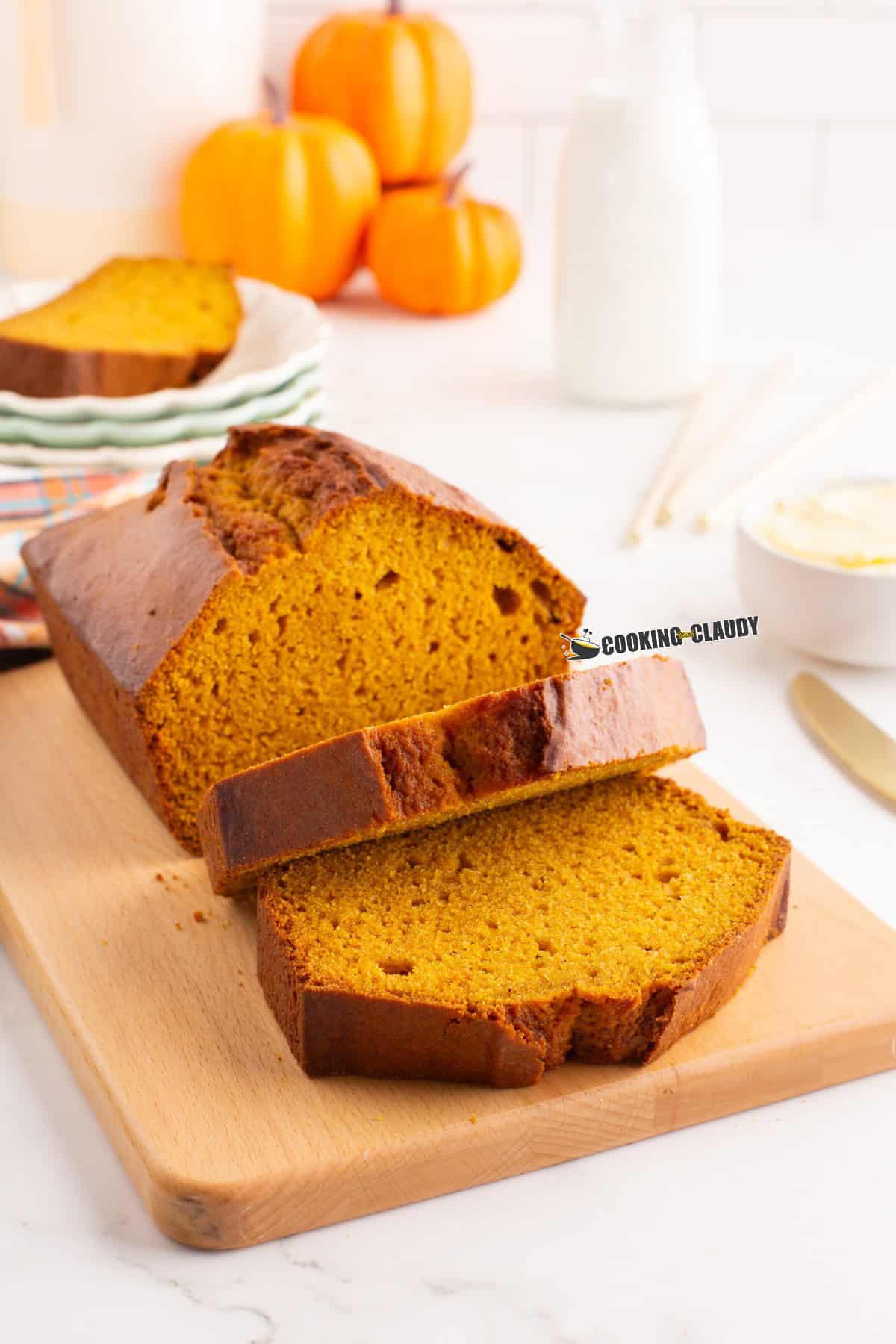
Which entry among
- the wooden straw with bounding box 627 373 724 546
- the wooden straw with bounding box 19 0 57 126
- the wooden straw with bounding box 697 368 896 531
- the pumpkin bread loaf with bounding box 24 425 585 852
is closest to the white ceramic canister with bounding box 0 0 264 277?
the wooden straw with bounding box 19 0 57 126

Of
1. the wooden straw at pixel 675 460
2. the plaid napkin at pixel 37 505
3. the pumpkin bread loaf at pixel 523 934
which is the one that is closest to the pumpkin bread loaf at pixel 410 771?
the pumpkin bread loaf at pixel 523 934

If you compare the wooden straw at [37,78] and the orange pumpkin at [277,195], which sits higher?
the wooden straw at [37,78]

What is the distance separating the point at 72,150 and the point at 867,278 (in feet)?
8.16

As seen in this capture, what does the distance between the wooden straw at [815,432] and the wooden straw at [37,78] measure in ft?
7.42

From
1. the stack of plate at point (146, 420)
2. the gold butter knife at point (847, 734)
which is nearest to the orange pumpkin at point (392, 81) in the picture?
the stack of plate at point (146, 420)

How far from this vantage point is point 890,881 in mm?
2025

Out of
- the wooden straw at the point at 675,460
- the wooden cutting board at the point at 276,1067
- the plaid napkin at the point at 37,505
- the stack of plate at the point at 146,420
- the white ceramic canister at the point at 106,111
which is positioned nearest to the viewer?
the wooden cutting board at the point at 276,1067

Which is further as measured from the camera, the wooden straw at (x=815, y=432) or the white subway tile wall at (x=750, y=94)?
the white subway tile wall at (x=750, y=94)

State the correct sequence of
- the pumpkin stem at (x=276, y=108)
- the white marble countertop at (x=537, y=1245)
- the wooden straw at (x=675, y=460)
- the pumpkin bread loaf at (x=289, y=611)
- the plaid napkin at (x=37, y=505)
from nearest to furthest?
1. the white marble countertop at (x=537, y=1245)
2. the pumpkin bread loaf at (x=289, y=611)
3. the plaid napkin at (x=37, y=505)
4. the wooden straw at (x=675, y=460)
5. the pumpkin stem at (x=276, y=108)

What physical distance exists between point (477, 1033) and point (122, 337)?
7.11 ft

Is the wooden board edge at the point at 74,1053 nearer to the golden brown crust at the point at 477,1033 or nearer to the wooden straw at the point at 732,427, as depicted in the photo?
the golden brown crust at the point at 477,1033

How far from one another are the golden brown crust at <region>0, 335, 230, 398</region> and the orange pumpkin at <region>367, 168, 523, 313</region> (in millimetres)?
1300

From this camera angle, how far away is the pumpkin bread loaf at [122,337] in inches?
126

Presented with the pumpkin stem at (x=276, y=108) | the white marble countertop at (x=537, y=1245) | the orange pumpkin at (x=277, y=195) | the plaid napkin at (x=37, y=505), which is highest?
the pumpkin stem at (x=276, y=108)
